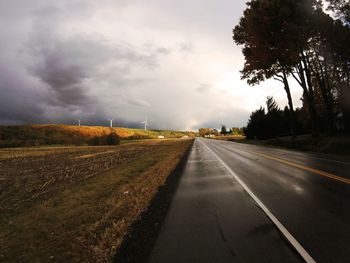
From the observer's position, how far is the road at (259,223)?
4.90 m

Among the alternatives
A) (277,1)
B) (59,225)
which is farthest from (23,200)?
(277,1)

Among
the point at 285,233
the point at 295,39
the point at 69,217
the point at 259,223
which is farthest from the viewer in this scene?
the point at 295,39

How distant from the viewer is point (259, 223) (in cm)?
642

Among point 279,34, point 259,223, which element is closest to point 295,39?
point 279,34

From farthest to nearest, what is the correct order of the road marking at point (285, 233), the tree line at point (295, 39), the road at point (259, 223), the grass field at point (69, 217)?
1. the tree line at point (295, 39)
2. the grass field at point (69, 217)
3. the road at point (259, 223)
4. the road marking at point (285, 233)

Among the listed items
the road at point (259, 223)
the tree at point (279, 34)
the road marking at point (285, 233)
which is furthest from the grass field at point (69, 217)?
the tree at point (279, 34)

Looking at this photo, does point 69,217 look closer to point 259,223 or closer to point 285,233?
point 259,223

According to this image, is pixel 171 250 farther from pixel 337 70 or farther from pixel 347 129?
pixel 337 70

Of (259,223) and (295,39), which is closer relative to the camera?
(259,223)

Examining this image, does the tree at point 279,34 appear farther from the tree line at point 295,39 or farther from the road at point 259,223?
the road at point 259,223

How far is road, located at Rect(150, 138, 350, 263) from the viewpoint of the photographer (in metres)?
4.90

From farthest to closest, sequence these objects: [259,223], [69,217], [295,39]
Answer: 1. [295,39]
2. [69,217]
3. [259,223]

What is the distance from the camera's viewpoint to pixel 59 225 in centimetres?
749

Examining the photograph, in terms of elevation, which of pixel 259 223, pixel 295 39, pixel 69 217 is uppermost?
pixel 295 39
